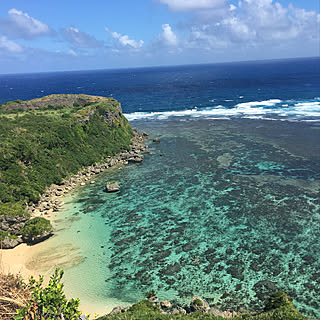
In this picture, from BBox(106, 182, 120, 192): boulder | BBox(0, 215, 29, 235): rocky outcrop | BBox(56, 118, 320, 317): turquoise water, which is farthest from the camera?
BBox(106, 182, 120, 192): boulder

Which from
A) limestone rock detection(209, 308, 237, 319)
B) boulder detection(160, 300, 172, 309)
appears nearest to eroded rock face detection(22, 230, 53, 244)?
boulder detection(160, 300, 172, 309)

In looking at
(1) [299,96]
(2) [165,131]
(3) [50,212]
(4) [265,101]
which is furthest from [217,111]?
(3) [50,212]

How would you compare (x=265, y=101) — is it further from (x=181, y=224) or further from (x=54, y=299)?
(x=54, y=299)

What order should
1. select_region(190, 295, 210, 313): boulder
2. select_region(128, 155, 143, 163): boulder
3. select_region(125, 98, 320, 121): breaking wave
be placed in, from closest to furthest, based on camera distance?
1. select_region(190, 295, 210, 313): boulder
2. select_region(128, 155, 143, 163): boulder
3. select_region(125, 98, 320, 121): breaking wave

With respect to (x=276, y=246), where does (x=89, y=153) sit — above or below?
above

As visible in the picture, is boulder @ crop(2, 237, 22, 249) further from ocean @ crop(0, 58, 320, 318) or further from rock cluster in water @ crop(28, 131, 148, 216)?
rock cluster in water @ crop(28, 131, 148, 216)

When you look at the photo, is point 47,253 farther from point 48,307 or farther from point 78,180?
point 78,180
